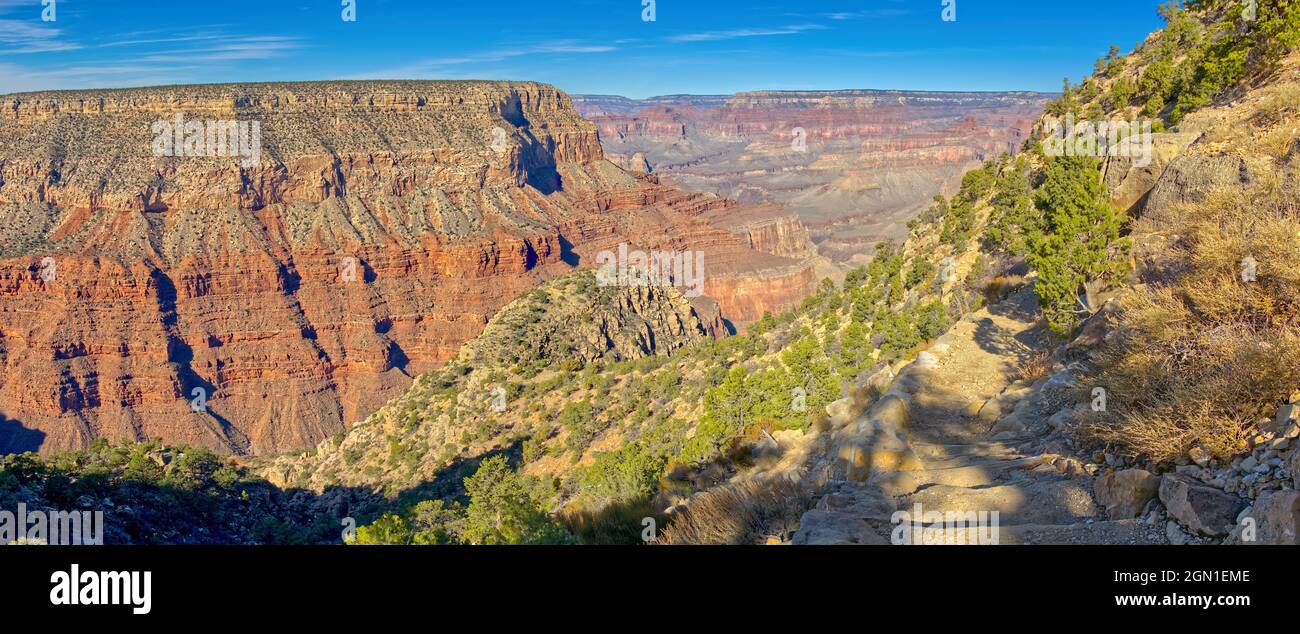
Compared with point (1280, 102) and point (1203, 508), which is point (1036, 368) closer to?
point (1280, 102)

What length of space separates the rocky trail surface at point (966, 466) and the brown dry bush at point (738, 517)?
0.42 m

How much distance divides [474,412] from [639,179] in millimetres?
92362

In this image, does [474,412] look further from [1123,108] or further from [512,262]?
[512,262]

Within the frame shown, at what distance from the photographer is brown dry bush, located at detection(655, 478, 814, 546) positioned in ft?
31.0

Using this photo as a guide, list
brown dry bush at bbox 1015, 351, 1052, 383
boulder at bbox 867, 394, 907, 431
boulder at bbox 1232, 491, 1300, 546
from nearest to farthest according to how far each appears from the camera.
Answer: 1. boulder at bbox 1232, 491, 1300, 546
2. boulder at bbox 867, 394, 907, 431
3. brown dry bush at bbox 1015, 351, 1052, 383

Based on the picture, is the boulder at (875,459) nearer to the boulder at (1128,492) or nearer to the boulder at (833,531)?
the boulder at (833,531)

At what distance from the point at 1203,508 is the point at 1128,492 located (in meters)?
0.96

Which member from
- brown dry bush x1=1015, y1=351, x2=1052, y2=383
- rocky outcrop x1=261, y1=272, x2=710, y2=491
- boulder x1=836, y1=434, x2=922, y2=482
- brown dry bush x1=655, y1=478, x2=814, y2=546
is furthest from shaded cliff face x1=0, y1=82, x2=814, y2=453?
brown dry bush x1=655, y1=478, x2=814, y2=546

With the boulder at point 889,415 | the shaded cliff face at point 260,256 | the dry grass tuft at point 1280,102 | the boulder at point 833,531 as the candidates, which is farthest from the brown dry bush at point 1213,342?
the shaded cliff face at point 260,256

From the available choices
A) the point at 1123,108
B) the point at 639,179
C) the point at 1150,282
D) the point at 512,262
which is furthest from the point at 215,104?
the point at 1150,282

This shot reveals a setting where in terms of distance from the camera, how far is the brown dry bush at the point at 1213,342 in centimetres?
830

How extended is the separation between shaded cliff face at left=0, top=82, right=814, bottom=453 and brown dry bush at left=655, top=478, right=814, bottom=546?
62838mm

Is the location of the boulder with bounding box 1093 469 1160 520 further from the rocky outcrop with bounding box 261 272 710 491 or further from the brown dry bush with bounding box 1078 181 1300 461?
the rocky outcrop with bounding box 261 272 710 491
